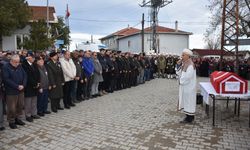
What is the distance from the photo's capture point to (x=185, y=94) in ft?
22.7

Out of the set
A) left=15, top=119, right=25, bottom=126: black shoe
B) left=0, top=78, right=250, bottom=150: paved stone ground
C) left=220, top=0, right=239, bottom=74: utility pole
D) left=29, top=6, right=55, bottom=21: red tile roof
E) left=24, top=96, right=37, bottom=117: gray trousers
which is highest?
left=29, top=6, right=55, bottom=21: red tile roof

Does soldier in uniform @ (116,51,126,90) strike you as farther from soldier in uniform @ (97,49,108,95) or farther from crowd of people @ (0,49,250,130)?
soldier in uniform @ (97,49,108,95)

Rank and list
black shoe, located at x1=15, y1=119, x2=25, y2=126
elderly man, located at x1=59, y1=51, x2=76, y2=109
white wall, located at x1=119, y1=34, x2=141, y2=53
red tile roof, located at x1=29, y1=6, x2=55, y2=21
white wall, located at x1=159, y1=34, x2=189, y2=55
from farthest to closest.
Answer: white wall, located at x1=119, y1=34, x2=141, y2=53
white wall, located at x1=159, y1=34, x2=189, y2=55
red tile roof, located at x1=29, y1=6, x2=55, y2=21
elderly man, located at x1=59, y1=51, x2=76, y2=109
black shoe, located at x1=15, y1=119, x2=25, y2=126

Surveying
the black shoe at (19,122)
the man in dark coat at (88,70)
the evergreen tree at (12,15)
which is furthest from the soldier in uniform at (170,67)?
the black shoe at (19,122)

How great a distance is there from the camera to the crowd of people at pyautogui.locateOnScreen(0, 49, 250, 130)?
259 inches

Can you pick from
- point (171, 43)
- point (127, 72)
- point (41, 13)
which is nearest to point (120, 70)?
point (127, 72)

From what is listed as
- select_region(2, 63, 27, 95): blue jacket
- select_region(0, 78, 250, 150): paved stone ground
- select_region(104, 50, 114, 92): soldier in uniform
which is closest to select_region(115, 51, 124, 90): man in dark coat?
select_region(104, 50, 114, 92): soldier in uniform

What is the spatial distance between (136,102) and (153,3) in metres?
28.3

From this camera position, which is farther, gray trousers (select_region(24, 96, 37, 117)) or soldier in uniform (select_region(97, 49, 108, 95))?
soldier in uniform (select_region(97, 49, 108, 95))

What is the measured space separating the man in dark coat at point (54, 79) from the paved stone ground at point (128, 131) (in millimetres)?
468

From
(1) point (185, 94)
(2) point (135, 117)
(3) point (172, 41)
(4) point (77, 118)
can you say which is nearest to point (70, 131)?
(4) point (77, 118)

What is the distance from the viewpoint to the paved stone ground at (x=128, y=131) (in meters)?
5.41

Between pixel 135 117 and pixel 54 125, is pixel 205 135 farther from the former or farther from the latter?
pixel 54 125

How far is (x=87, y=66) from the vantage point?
10.1 m
